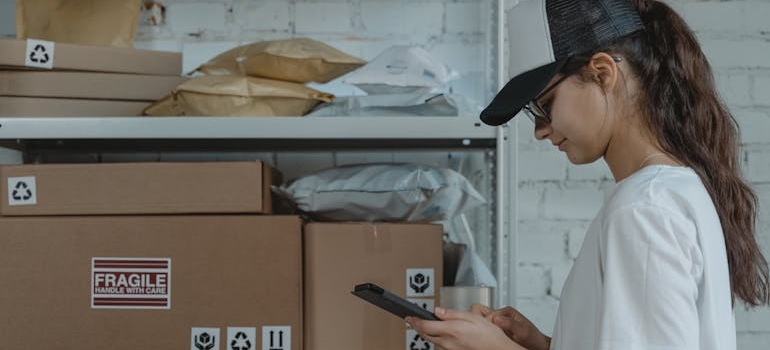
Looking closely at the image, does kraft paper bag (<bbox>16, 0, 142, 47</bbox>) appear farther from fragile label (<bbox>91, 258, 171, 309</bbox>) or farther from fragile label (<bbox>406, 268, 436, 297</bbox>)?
fragile label (<bbox>406, 268, 436, 297</bbox>)

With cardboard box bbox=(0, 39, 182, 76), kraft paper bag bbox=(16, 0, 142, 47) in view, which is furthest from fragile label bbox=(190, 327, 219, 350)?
kraft paper bag bbox=(16, 0, 142, 47)

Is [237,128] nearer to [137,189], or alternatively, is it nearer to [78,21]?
[137,189]

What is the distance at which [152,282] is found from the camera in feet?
4.29

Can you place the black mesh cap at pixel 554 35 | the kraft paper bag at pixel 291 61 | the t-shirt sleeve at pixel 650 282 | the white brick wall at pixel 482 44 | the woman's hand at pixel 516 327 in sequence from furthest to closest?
the white brick wall at pixel 482 44, the kraft paper bag at pixel 291 61, the woman's hand at pixel 516 327, the black mesh cap at pixel 554 35, the t-shirt sleeve at pixel 650 282

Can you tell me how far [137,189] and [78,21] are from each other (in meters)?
0.42

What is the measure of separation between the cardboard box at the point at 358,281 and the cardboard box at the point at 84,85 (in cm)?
42

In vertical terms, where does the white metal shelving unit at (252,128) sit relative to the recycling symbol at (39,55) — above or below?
below

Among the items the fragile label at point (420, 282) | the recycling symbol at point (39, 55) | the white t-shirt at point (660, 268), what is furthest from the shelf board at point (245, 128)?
the white t-shirt at point (660, 268)

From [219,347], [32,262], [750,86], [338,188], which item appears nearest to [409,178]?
[338,188]

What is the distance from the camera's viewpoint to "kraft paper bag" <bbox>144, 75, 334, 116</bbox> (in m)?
1.38

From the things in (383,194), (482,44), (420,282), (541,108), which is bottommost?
(420,282)

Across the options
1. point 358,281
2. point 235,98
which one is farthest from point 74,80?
point 358,281

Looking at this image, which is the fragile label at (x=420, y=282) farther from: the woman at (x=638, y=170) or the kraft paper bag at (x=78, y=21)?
the kraft paper bag at (x=78, y=21)

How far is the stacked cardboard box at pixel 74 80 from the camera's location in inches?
54.2
